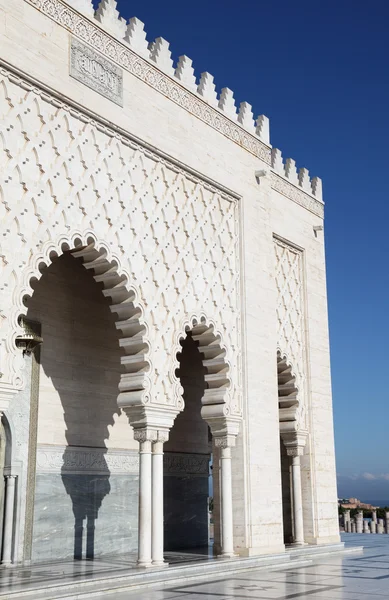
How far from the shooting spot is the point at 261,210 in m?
8.38

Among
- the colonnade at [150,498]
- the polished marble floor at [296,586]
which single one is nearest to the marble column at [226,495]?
the polished marble floor at [296,586]

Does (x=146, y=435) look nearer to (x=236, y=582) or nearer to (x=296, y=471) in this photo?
(x=236, y=582)

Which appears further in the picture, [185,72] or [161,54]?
[185,72]

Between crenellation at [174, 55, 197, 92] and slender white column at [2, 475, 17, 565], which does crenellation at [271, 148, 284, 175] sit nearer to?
crenellation at [174, 55, 197, 92]

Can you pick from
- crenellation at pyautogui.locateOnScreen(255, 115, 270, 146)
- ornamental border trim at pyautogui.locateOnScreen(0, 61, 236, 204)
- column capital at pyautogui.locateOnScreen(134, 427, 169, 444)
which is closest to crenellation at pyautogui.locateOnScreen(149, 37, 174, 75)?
ornamental border trim at pyautogui.locateOnScreen(0, 61, 236, 204)

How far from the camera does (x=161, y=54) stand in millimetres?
7031

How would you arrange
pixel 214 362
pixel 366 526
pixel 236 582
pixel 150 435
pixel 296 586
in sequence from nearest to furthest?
pixel 296 586 < pixel 236 582 < pixel 150 435 < pixel 214 362 < pixel 366 526

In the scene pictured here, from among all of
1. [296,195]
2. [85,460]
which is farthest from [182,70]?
[85,460]

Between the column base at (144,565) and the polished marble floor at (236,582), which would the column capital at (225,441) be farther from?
the column base at (144,565)

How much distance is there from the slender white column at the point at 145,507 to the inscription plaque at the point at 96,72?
296 centimetres

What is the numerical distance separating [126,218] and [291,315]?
3.40 meters

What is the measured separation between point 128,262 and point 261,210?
8.46 feet

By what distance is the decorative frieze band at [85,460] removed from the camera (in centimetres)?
675

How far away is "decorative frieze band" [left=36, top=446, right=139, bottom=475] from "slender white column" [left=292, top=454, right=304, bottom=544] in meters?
2.12
